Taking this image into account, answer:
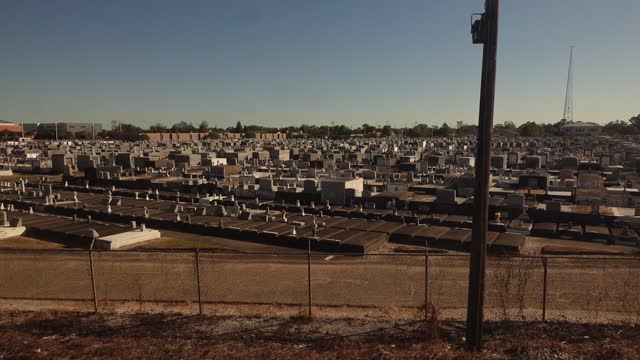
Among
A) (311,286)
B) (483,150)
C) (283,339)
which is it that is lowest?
(311,286)

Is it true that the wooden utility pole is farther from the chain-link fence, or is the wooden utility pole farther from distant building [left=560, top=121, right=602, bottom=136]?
distant building [left=560, top=121, right=602, bottom=136]

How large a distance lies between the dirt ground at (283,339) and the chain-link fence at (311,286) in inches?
31.5

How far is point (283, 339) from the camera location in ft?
27.9

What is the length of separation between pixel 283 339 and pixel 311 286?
596cm

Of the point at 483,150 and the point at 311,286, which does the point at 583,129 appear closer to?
the point at 311,286

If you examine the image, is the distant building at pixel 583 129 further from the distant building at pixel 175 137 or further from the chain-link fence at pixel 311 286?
the chain-link fence at pixel 311 286

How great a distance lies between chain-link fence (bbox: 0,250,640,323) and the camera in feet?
36.1

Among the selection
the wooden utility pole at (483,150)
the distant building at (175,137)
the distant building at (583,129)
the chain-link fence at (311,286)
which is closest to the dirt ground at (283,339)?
the chain-link fence at (311,286)

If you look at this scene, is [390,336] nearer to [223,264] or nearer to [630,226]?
[223,264]

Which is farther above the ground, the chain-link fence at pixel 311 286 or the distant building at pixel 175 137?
the distant building at pixel 175 137

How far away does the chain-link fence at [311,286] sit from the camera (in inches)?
433

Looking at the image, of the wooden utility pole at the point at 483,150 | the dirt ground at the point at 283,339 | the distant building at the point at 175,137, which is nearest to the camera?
the wooden utility pole at the point at 483,150

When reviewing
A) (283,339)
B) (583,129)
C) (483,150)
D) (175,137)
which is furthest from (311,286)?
(583,129)

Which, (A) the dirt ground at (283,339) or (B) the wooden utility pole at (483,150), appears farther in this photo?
(A) the dirt ground at (283,339)
